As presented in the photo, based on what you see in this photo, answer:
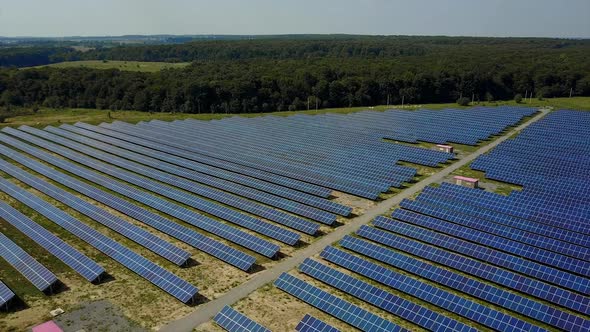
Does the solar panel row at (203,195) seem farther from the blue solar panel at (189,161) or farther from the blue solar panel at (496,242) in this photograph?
the blue solar panel at (496,242)

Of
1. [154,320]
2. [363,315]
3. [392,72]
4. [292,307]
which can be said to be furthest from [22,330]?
[392,72]

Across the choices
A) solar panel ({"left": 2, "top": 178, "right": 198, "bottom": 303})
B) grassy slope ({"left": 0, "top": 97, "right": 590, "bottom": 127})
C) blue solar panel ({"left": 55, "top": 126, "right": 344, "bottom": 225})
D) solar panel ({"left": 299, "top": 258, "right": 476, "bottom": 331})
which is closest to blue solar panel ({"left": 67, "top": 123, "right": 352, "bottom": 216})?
blue solar panel ({"left": 55, "top": 126, "right": 344, "bottom": 225})

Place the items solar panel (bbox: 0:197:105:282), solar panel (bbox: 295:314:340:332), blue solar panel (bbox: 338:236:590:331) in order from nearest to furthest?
solar panel (bbox: 295:314:340:332) < blue solar panel (bbox: 338:236:590:331) < solar panel (bbox: 0:197:105:282)

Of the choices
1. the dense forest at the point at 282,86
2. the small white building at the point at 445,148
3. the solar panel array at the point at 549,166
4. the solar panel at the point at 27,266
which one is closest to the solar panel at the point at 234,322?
the solar panel at the point at 27,266

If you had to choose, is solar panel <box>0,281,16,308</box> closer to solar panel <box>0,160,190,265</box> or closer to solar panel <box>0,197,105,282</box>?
solar panel <box>0,197,105,282</box>

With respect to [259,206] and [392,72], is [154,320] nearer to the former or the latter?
[259,206]
